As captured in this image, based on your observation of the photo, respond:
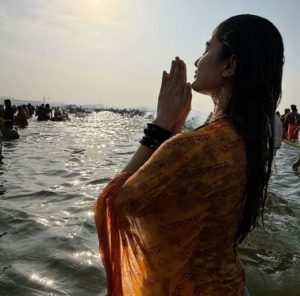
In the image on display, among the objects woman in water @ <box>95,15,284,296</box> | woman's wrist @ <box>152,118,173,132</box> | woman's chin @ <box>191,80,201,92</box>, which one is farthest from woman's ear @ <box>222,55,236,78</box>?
woman's wrist @ <box>152,118,173,132</box>

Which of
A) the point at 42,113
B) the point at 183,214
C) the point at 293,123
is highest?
the point at 183,214

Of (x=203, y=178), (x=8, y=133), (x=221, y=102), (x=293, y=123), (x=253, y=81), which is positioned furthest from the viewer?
(x=293, y=123)

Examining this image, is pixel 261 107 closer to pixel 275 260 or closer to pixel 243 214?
pixel 243 214

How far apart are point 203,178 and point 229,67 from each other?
47cm

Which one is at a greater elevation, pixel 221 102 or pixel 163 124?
pixel 221 102

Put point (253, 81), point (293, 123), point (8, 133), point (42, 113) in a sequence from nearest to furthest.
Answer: point (253, 81), point (8, 133), point (293, 123), point (42, 113)

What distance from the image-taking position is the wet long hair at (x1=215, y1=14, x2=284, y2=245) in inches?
66.0

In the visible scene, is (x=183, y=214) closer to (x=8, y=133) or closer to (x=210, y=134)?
(x=210, y=134)

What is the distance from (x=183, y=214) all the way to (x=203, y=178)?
6.2 inches

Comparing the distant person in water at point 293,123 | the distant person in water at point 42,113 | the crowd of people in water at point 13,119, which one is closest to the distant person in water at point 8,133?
the crowd of people in water at point 13,119

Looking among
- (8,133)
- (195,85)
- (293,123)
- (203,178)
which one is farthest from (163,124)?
(293,123)

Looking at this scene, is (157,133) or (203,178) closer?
(203,178)

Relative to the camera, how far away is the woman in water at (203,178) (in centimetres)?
157

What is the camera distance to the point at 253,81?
1.69m
